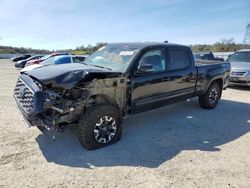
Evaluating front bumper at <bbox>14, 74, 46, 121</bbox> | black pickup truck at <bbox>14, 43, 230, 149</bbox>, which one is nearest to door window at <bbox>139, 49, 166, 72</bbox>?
black pickup truck at <bbox>14, 43, 230, 149</bbox>

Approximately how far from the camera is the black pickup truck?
3.93 meters

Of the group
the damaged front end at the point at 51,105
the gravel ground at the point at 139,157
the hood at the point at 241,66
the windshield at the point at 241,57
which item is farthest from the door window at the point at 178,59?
the windshield at the point at 241,57

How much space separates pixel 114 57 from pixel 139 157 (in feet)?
7.51

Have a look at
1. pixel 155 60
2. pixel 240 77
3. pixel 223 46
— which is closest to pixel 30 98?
pixel 155 60

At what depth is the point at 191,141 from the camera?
15.6 ft

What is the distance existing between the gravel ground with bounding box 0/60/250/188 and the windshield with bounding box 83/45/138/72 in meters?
1.42

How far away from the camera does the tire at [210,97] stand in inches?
278

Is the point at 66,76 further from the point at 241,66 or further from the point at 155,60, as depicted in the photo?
the point at 241,66

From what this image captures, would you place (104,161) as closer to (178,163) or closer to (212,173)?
(178,163)

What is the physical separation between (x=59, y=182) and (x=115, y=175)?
0.78m

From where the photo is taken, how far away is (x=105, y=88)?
14.1ft

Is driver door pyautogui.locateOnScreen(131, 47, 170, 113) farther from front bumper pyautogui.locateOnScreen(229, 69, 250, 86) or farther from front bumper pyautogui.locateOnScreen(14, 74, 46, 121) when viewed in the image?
front bumper pyautogui.locateOnScreen(229, 69, 250, 86)

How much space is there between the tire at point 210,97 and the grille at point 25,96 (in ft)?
16.1

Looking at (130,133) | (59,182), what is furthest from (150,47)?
(59,182)
